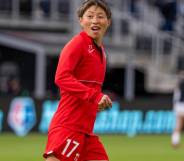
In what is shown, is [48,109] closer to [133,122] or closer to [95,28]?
[133,122]

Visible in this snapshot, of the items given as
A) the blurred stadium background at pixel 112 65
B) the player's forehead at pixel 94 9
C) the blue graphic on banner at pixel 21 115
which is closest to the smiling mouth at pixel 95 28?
the player's forehead at pixel 94 9

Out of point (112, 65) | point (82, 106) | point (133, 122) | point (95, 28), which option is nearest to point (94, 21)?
point (95, 28)

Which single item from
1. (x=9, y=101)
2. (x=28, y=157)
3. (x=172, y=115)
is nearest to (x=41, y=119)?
(x=9, y=101)

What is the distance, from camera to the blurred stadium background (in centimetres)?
2338

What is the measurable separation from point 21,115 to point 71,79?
16.2 meters

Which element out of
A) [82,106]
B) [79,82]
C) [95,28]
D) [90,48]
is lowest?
[82,106]

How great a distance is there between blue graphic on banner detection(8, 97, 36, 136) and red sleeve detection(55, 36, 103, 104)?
1595 cm

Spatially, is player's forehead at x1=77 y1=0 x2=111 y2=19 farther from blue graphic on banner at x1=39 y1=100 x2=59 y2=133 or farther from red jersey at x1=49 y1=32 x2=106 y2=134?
blue graphic on banner at x1=39 y1=100 x2=59 y2=133

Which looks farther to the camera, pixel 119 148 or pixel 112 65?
pixel 112 65

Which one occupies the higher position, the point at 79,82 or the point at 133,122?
the point at 79,82

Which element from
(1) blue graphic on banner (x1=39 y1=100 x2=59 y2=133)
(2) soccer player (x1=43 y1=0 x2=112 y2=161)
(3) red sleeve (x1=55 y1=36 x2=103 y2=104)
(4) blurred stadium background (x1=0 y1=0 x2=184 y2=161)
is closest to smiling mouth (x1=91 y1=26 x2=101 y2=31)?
(2) soccer player (x1=43 y1=0 x2=112 y2=161)

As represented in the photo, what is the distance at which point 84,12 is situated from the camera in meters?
7.39

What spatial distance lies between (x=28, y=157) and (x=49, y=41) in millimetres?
14147

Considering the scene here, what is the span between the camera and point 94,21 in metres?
7.34
